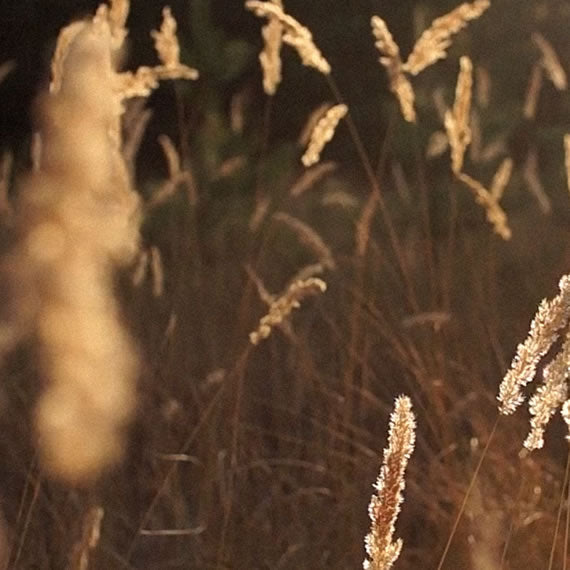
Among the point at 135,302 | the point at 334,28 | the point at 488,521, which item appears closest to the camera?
the point at 488,521

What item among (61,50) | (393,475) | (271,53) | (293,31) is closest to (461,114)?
(293,31)

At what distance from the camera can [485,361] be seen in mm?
2781

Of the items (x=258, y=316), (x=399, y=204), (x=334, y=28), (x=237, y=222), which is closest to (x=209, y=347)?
(x=258, y=316)

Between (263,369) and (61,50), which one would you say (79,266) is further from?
(263,369)

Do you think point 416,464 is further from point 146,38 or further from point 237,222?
point 146,38

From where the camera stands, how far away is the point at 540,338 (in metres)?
1.18

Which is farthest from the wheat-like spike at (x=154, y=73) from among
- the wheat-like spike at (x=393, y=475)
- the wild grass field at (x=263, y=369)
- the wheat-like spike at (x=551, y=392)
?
the wheat-like spike at (x=393, y=475)

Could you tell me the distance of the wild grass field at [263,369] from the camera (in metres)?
1.75

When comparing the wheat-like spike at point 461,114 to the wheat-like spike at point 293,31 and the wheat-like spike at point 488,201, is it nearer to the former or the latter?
the wheat-like spike at point 488,201

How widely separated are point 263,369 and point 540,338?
82.4 inches

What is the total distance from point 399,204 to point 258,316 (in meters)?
2.57

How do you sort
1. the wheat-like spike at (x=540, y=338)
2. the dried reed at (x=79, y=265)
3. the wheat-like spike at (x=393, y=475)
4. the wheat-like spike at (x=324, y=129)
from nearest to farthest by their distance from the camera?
the wheat-like spike at (x=393, y=475), the wheat-like spike at (x=540, y=338), the dried reed at (x=79, y=265), the wheat-like spike at (x=324, y=129)

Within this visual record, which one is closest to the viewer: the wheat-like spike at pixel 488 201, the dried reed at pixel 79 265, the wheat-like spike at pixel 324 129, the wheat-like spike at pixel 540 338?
the wheat-like spike at pixel 540 338

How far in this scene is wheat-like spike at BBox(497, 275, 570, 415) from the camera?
3.85 feet
